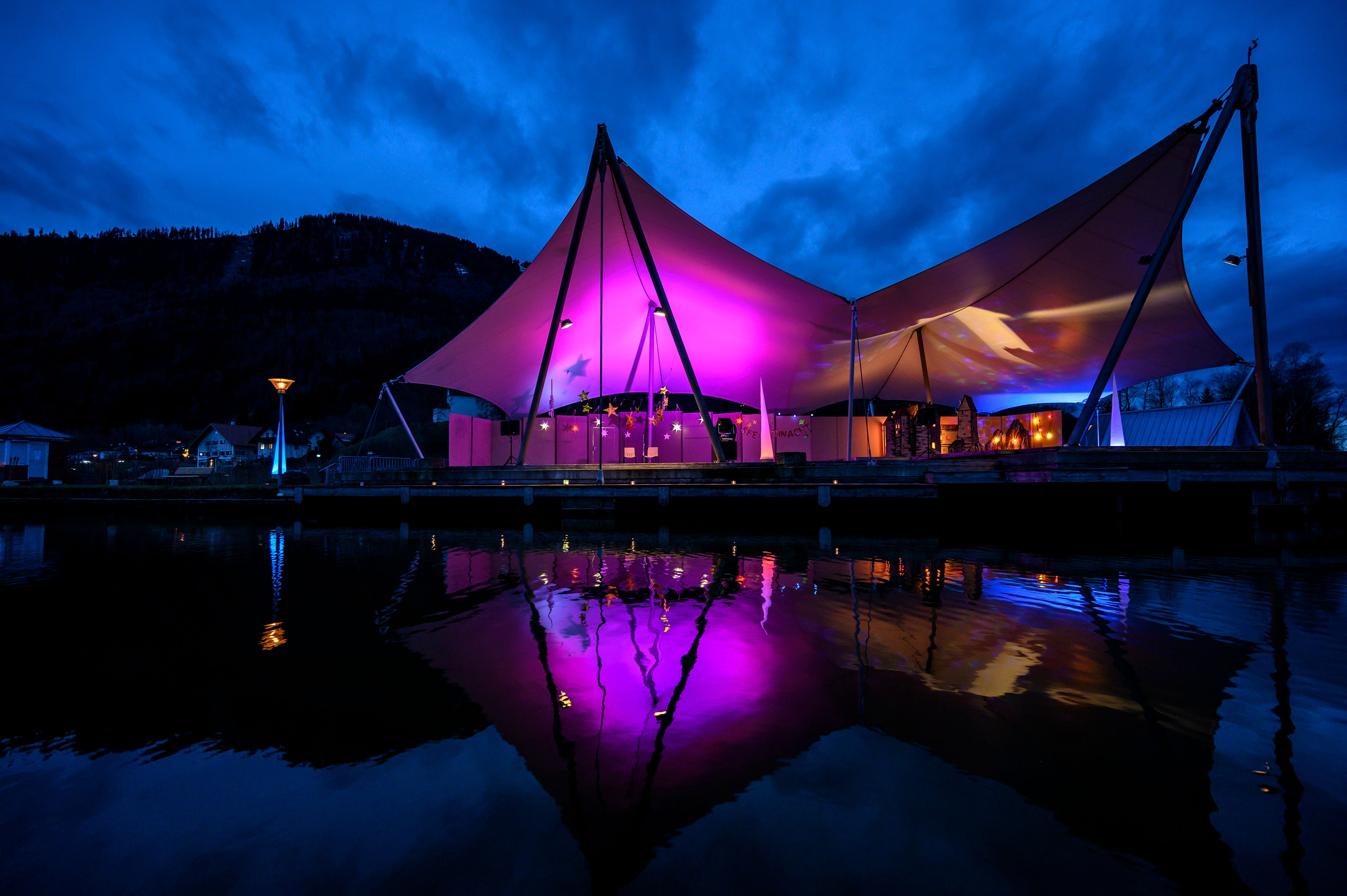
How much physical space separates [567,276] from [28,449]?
44.0m

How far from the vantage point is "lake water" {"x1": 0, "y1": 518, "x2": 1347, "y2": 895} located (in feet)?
6.36

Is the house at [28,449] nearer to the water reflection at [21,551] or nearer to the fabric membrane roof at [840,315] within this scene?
the water reflection at [21,551]

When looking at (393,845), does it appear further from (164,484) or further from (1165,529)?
(164,484)

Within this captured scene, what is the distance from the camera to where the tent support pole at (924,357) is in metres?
19.8

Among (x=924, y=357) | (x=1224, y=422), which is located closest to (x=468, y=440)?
(x=924, y=357)

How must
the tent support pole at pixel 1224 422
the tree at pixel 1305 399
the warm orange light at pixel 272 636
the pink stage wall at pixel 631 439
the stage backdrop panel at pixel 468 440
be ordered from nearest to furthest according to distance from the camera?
the warm orange light at pixel 272 636
the tent support pole at pixel 1224 422
the stage backdrop panel at pixel 468 440
the pink stage wall at pixel 631 439
the tree at pixel 1305 399

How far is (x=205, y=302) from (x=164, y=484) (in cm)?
9995

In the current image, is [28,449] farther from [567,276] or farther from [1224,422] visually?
[1224,422]

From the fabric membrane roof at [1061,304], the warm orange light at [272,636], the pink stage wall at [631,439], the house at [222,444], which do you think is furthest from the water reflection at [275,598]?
the house at [222,444]

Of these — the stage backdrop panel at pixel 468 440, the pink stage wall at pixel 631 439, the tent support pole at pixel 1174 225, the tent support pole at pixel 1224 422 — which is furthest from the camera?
the pink stage wall at pixel 631 439

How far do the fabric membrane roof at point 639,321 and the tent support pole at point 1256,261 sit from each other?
7.62m

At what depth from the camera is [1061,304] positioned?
15547 millimetres

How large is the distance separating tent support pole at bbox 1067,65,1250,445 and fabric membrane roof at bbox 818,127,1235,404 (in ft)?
1.44

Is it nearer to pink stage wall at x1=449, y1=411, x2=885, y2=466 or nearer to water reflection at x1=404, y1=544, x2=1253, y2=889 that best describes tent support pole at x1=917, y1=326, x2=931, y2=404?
pink stage wall at x1=449, y1=411, x2=885, y2=466
